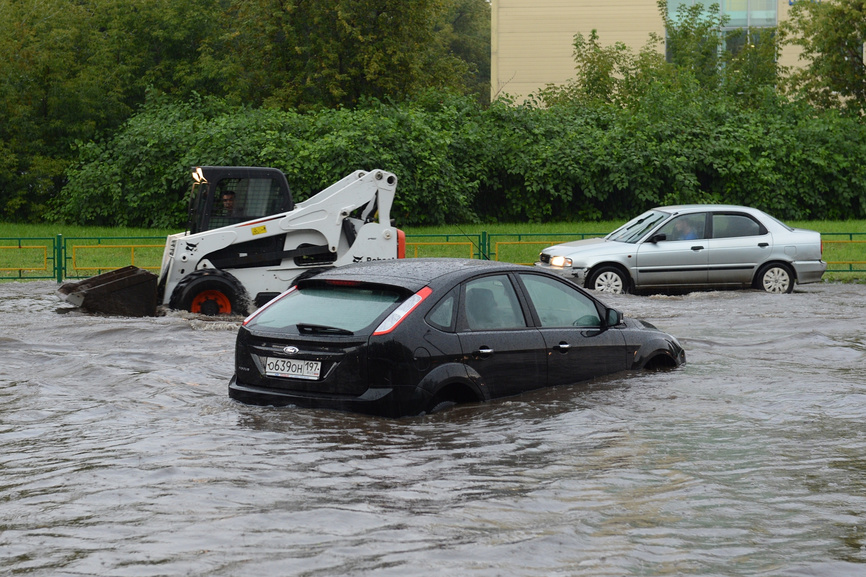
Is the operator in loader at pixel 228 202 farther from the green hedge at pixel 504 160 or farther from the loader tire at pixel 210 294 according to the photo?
the green hedge at pixel 504 160

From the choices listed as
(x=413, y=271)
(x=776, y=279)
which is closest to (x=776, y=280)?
(x=776, y=279)

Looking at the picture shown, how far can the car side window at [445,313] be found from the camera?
316 inches

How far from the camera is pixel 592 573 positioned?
4.99m

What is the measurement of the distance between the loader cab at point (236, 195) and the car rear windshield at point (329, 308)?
811 cm

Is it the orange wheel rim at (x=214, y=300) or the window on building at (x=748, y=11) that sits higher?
the window on building at (x=748, y=11)

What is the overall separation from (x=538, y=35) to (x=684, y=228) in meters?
40.6

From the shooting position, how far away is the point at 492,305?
28.0 ft

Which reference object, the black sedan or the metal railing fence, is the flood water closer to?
the black sedan

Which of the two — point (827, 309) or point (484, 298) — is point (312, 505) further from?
point (827, 309)

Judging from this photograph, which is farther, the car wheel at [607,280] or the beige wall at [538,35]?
the beige wall at [538,35]

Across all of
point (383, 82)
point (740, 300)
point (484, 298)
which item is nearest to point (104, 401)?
point (484, 298)

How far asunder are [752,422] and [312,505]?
4.01m

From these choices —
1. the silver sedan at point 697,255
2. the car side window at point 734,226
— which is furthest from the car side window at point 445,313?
the car side window at point 734,226

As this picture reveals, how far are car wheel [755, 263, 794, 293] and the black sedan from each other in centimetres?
1106
